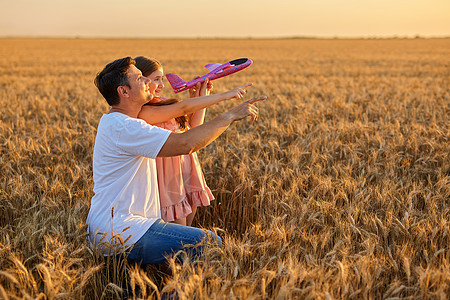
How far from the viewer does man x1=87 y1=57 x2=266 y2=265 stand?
2.09 m

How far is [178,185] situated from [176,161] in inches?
7.0

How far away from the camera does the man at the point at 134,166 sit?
2094 mm

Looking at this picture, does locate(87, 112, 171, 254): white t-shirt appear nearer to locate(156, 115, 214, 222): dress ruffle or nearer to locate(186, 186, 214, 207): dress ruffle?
locate(156, 115, 214, 222): dress ruffle

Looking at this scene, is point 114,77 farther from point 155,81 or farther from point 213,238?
point 213,238

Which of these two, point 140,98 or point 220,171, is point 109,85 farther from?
point 220,171

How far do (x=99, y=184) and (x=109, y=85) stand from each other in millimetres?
619

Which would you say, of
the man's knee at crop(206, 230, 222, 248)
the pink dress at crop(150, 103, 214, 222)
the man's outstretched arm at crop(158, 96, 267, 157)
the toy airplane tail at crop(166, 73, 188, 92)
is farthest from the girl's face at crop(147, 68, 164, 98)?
the man's knee at crop(206, 230, 222, 248)

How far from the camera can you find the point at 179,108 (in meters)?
2.52

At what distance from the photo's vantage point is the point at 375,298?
180cm

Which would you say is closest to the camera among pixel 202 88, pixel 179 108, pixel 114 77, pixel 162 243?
pixel 162 243

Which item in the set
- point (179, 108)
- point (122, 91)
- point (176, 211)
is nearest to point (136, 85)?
point (122, 91)

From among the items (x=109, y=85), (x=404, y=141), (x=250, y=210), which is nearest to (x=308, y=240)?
(x=250, y=210)

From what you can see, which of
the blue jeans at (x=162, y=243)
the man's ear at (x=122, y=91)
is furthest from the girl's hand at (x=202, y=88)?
the blue jeans at (x=162, y=243)

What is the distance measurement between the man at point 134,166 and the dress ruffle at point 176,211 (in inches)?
11.7
